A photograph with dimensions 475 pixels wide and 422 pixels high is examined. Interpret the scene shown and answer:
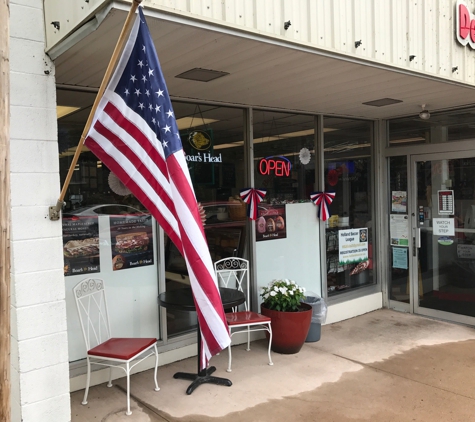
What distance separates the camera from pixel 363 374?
434 centimetres

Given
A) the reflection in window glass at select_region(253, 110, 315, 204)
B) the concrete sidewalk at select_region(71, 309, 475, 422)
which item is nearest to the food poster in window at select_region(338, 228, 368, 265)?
the reflection in window glass at select_region(253, 110, 315, 204)

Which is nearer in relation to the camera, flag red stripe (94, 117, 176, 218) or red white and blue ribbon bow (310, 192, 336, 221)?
flag red stripe (94, 117, 176, 218)

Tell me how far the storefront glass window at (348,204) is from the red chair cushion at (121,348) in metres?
2.96

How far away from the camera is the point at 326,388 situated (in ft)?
13.3

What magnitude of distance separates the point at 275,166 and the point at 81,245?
2367mm

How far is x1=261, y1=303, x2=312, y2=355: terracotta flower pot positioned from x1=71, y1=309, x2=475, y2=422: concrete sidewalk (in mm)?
109

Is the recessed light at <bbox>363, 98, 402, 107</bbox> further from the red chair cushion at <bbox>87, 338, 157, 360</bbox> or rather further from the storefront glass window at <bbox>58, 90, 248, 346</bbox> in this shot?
the red chair cushion at <bbox>87, 338, 157, 360</bbox>

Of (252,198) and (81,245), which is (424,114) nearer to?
(252,198)

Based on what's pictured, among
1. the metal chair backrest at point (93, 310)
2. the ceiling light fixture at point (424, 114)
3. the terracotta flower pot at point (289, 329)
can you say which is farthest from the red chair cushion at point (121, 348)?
the ceiling light fixture at point (424, 114)

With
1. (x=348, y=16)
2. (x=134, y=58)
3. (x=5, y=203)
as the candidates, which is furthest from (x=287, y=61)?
(x=5, y=203)

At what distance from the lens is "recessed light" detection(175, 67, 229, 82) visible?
365 cm

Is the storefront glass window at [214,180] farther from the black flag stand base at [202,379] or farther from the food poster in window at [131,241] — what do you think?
the black flag stand base at [202,379]

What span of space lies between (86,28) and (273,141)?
3077 millimetres

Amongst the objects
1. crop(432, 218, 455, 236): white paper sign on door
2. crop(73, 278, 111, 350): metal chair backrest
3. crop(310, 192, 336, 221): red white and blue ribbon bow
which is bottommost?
crop(73, 278, 111, 350): metal chair backrest
